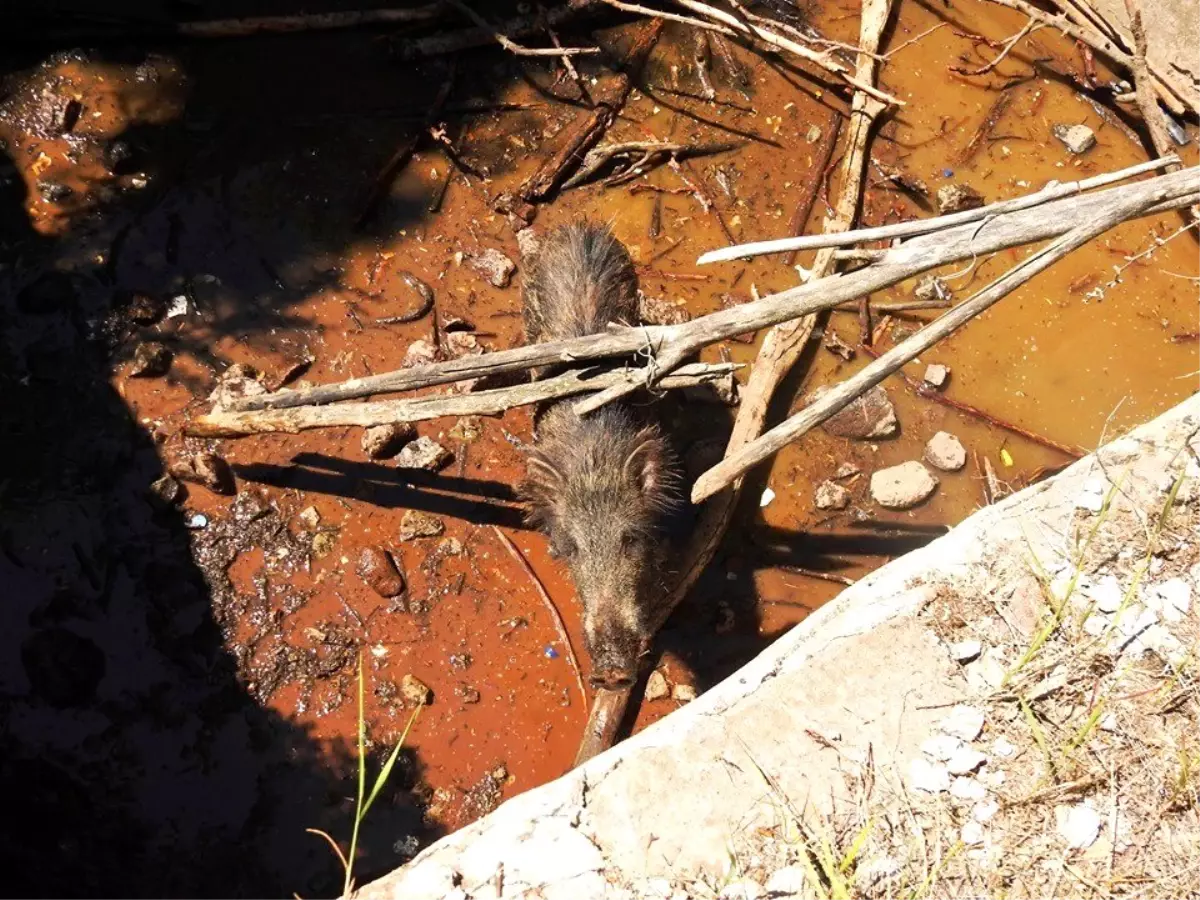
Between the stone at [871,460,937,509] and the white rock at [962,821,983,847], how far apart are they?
242 cm

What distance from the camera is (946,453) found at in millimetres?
5691

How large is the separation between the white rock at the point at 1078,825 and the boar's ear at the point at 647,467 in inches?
96.4

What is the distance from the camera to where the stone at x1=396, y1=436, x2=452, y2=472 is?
214 inches

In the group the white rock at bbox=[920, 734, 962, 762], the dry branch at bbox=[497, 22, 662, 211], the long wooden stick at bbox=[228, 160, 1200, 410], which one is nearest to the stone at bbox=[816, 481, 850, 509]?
the long wooden stick at bbox=[228, 160, 1200, 410]

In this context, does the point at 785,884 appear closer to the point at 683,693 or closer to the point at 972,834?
the point at 972,834

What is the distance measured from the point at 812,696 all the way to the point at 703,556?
1450 millimetres

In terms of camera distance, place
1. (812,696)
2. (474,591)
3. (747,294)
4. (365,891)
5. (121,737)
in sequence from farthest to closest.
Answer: (747,294) → (474,591) → (121,737) → (812,696) → (365,891)

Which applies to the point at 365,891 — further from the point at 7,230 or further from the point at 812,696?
the point at 7,230

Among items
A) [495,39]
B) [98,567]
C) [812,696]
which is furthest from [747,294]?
[98,567]

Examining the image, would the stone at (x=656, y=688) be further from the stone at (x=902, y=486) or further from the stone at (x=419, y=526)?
the stone at (x=902, y=486)

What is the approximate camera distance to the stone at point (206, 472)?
5133 mm

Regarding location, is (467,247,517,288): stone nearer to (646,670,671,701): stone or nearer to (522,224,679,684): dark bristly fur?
(522,224,679,684): dark bristly fur

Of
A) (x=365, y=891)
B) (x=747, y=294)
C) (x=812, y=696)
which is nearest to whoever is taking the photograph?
(x=365, y=891)

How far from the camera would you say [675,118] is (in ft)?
20.6
